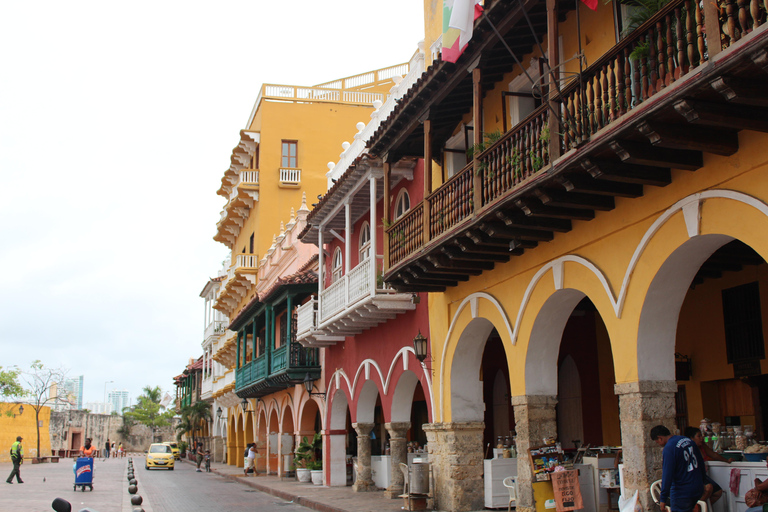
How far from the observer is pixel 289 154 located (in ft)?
117

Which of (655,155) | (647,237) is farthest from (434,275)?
(655,155)

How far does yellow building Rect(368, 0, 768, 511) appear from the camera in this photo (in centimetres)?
698

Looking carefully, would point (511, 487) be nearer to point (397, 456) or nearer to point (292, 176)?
point (397, 456)

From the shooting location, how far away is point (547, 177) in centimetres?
848

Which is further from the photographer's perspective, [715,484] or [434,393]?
[434,393]

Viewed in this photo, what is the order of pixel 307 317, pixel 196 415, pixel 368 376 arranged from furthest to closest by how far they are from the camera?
1. pixel 196 415
2. pixel 307 317
3. pixel 368 376

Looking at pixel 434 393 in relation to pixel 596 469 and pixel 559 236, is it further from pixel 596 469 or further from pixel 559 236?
pixel 559 236

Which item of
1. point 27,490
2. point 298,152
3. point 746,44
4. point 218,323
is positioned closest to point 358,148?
point 27,490

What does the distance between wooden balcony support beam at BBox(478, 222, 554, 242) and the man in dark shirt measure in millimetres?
3649

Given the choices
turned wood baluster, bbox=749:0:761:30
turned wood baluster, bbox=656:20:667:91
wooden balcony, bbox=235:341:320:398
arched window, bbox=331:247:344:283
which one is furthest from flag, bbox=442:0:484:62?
wooden balcony, bbox=235:341:320:398

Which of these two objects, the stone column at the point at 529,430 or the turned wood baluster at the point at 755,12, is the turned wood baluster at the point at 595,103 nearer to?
the turned wood baluster at the point at 755,12

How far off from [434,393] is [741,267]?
575 centimetres

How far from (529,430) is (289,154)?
1052 inches

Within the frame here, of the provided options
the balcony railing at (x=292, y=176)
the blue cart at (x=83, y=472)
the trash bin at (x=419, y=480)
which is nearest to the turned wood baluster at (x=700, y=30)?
the trash bin at (x=419, y=480)
